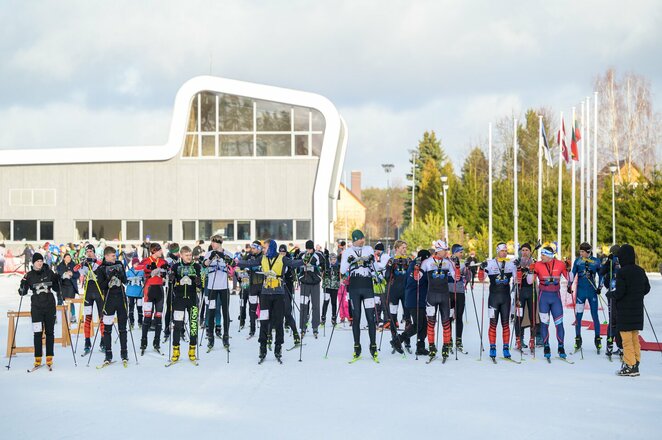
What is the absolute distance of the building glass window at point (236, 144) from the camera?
40.6 m

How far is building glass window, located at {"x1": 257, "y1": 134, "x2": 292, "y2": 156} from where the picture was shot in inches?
1591

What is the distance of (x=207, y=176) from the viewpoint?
134 feet

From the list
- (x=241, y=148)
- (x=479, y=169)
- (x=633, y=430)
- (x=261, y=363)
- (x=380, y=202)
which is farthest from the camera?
(x=380, y=202)

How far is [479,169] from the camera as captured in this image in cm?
8175

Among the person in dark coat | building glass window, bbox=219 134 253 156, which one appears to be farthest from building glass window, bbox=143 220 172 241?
the person in dark coat

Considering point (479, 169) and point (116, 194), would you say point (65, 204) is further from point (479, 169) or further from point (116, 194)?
point (479, 169)

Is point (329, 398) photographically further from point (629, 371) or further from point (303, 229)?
point (303, 229)

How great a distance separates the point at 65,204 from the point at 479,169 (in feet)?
164

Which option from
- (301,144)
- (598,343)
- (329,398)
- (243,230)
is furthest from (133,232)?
(329,398)

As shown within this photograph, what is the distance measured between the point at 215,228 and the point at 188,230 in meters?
1.52

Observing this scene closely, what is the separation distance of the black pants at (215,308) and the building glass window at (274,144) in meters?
26.1

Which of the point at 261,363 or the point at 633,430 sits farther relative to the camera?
the point at 261,363

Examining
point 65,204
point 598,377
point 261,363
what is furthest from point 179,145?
point 598,377

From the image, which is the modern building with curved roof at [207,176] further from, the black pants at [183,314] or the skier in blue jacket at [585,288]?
the black pants at [183,314]
